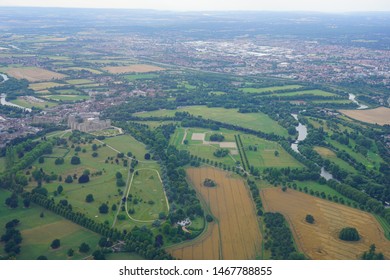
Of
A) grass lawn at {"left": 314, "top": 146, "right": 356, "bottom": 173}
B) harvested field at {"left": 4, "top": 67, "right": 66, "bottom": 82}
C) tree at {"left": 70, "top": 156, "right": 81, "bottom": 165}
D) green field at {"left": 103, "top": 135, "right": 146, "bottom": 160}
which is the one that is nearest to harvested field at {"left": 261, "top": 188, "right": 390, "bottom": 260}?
grass lawn at {"left": 314, "top": 146, "right": 356, "bottom": 173}

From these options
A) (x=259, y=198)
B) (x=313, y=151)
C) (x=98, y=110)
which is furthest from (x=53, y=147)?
(x=313, y=151)

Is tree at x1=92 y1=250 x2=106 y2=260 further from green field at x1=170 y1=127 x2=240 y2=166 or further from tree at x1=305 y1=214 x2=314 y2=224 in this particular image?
green field at x1=170 y1=127 x2=240 y2=166

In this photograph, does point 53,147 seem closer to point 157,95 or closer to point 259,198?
point 259,198

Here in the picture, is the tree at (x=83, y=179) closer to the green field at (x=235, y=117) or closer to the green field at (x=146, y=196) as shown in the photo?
the green field at (x=146, y=196)

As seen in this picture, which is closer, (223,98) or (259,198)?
(259,198)

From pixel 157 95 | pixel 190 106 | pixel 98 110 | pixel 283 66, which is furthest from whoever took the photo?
pixel 283 66

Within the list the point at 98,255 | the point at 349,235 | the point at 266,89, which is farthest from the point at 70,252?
the point at 266,89
